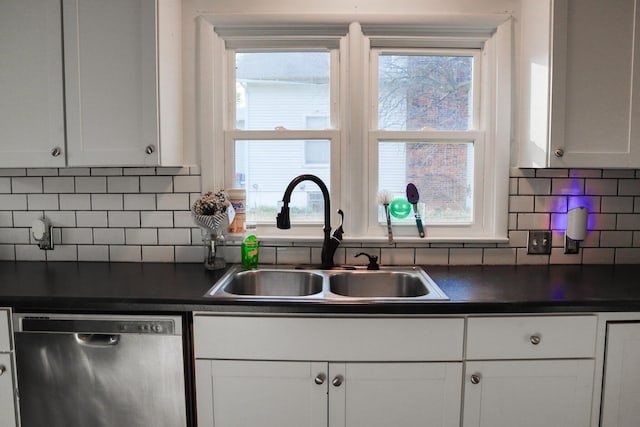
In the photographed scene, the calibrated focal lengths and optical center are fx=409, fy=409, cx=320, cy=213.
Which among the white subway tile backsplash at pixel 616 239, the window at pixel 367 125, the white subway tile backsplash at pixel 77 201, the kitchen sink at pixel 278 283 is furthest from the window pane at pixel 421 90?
the white subway tile backsplash at pixel 77 201

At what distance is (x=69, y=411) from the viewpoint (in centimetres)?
147

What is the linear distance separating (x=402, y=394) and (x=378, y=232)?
80 cm

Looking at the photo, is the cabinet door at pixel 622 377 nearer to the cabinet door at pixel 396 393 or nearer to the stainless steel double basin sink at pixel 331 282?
the cabinet door at pixel 396 393

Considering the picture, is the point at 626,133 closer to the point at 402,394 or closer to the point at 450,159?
the point at 450,159

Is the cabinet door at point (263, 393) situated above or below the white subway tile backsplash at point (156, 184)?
below

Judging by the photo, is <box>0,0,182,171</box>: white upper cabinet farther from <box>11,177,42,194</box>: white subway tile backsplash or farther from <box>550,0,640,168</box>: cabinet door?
<box>550,0,640,168</box>: cabinet door

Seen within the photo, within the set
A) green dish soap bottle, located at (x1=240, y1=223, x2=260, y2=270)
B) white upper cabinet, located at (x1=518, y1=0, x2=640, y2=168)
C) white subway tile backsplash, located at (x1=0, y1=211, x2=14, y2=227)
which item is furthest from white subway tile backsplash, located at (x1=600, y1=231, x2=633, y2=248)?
white subway tile backsplash, located at (x1=0, y1=211, x2=14, y2=227)

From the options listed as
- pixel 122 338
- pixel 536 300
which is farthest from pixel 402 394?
pixel 122 338

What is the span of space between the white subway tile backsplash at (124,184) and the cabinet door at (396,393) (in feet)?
4.24

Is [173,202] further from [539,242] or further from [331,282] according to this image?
[539,242]

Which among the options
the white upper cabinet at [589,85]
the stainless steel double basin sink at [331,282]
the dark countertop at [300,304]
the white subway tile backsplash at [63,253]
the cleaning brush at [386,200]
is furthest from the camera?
the white subway tile backsplash at [63,253]

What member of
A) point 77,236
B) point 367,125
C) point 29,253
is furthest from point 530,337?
point 29,253

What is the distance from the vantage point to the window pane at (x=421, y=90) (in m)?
1.99

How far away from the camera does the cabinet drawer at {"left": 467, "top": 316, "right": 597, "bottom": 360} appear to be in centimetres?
142
